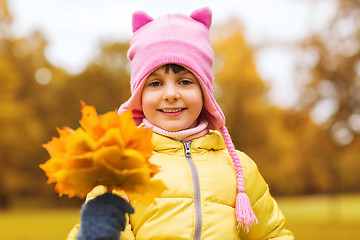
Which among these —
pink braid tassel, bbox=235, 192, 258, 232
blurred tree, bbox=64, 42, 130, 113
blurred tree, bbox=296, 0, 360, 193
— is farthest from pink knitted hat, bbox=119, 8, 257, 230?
blurred tree, bbox=64, 42, 130, 113

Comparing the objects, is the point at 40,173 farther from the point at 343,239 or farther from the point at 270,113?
the point at 343,239

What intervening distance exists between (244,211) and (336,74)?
11752 millimetres

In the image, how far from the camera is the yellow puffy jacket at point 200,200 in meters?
2.50

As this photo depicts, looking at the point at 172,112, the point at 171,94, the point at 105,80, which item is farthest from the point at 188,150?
the point at 105,80

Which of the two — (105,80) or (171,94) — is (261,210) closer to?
A: (171,94)

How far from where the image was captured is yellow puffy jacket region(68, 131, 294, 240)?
8.19ft

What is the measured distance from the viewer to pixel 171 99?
2680mm

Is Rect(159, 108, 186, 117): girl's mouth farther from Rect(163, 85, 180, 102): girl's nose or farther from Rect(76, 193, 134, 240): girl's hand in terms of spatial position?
Rect(76, 193, 134, 240): girl's hand

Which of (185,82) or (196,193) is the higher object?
(185,82)

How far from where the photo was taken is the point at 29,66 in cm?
2223

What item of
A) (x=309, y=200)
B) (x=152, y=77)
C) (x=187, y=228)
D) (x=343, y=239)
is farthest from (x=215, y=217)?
(x=309, y=200)

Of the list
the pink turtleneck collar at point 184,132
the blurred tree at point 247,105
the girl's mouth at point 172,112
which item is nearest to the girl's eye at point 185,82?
the girl's mouth at point 172,112

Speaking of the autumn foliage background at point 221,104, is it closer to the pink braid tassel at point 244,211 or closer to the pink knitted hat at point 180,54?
the pink knitted hat at point 180,54

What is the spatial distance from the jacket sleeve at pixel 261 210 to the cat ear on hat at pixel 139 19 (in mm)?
1032
